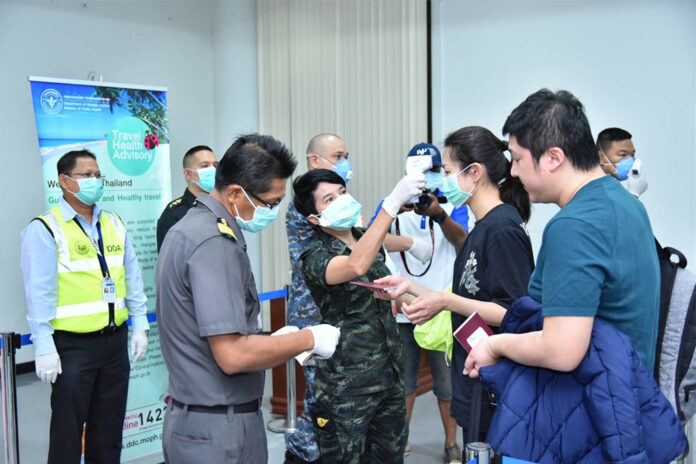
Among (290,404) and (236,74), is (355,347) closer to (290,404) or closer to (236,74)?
(290,404)

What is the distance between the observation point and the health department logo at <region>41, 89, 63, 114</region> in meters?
3.41

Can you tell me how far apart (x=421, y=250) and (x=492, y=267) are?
142 centimetres

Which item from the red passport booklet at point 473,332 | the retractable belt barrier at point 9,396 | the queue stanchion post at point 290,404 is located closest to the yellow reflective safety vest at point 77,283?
the retractable belt barrier at point 9,396

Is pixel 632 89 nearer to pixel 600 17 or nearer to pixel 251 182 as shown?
pixel 600 17

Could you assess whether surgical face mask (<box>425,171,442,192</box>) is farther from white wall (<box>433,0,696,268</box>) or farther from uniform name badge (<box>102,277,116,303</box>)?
white wall (<box>433,0,696,268</box>)

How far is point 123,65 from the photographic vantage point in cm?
539

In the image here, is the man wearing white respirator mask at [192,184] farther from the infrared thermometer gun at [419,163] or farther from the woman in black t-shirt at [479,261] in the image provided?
the woman in black t-shirt at [479,261]

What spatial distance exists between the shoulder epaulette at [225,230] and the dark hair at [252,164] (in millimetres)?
136

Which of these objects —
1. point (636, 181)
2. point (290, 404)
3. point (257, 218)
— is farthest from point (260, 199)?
point (636, 181)

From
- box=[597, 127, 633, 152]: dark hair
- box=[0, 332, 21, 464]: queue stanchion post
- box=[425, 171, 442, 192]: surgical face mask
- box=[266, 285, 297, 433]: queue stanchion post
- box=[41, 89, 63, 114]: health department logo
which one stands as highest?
box=[41, 89, 63, 114]: health department logo

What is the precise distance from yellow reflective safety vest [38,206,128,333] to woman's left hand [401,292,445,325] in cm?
166

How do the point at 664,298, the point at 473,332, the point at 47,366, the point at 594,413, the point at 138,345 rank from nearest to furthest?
the point at 594,413
the point at 473,332
the point at 664,298
the point at 47,366
the point at 138,345

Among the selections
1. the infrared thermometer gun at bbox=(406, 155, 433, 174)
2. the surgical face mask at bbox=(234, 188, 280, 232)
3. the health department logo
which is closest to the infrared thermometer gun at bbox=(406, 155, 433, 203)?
the infrared thermometer gun at bbox=(406, 155, 433, 174)

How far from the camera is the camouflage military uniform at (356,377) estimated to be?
221 centimetres
